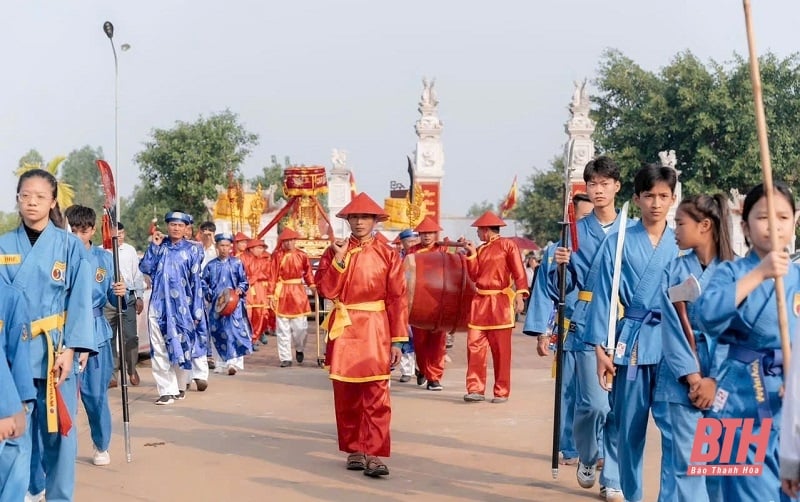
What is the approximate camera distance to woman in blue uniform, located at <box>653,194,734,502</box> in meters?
4.70

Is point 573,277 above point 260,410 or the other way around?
above

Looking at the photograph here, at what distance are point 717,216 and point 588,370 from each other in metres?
1.99

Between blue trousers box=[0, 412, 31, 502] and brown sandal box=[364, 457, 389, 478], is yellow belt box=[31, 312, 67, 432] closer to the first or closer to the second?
blue trousers box=[0, 412, 31, 502]

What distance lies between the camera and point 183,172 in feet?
152

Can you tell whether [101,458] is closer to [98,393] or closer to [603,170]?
[98,393]

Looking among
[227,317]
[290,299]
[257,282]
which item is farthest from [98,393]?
[257,282]

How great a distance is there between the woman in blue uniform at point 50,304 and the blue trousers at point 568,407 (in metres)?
3.49

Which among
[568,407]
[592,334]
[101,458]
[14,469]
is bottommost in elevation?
[101,458]

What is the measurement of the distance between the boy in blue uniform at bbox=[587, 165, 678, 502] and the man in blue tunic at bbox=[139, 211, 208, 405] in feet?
18.6


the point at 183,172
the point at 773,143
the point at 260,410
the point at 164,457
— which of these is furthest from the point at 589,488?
the point at 183,172

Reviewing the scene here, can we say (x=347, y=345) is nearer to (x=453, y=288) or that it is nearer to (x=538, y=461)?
(x=538, y=461)

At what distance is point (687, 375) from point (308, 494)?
9.56ft

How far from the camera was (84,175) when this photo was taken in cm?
9981

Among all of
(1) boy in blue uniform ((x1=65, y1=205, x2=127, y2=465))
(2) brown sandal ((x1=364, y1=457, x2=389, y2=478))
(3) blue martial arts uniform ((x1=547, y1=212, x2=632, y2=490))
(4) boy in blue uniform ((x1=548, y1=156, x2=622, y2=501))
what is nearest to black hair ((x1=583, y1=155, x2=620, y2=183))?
(4) boy in blue uniform ((x1=548, y1=156, x2=622, y2=501))
